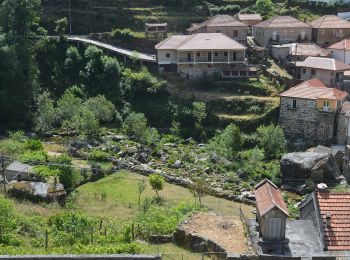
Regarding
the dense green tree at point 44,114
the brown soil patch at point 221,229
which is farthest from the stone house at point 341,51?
the brown soil patch at point 221,229

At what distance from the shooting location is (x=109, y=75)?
53.5m

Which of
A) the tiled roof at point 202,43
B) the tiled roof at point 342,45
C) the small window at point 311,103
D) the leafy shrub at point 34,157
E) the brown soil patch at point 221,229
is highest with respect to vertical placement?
the tiled roof at point 202,43

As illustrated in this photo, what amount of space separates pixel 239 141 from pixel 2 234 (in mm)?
23753

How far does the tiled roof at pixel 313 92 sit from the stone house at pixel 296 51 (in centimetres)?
634

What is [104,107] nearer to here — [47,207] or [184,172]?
[184,172]

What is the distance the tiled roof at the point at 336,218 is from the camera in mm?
20812

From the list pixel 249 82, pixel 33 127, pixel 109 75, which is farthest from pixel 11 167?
pixel 249 82

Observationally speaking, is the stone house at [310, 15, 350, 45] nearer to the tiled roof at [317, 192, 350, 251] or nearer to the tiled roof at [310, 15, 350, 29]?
the tiled roof at [310, 15, 350, 29]

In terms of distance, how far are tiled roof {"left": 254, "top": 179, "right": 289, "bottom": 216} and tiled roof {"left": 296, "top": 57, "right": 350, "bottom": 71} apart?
2812 cm

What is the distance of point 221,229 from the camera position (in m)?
24.5

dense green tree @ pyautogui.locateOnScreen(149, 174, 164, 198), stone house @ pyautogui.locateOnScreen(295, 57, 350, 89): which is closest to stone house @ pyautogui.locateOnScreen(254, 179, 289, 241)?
dense green tree @ pyautogui.locateOnScreen(149, 174, 164, 198)

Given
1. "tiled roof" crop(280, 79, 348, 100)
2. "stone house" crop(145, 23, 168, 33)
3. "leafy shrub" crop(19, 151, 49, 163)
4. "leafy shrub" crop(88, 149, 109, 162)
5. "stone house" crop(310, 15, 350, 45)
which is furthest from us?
"stone house" crop(145, 23, 168, 33)

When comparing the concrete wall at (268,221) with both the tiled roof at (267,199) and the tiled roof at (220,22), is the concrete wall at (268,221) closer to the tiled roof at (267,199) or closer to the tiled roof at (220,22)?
the tiled roof at (267,199)

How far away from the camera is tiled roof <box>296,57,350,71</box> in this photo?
165ft
